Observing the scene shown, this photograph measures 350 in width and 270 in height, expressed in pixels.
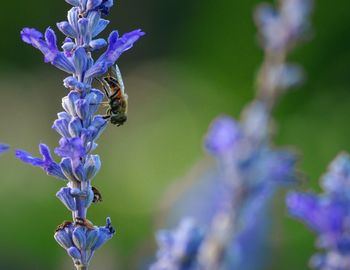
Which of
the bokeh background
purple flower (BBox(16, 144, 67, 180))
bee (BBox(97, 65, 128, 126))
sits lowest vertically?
purple flower (BBox(16, 144, 67, 180))

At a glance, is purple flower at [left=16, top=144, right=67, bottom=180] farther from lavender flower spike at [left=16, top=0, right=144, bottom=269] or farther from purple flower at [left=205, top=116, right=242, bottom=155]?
purple flower at [left=205, top=116, right=242, bottom=155]

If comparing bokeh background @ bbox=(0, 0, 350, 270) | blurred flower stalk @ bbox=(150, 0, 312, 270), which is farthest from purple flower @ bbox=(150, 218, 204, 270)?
bokeh background @ bbox=(0, 0, 350, 270)

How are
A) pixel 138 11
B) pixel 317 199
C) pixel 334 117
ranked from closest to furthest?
pixel 317 199, pixel 334 117, pixel 138 11

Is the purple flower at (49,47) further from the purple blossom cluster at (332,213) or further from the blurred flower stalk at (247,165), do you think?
the purple blossom cluster at (332,213)

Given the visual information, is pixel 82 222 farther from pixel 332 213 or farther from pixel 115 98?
pixel 332 213

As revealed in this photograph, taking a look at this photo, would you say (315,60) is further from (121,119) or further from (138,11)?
(121,119)

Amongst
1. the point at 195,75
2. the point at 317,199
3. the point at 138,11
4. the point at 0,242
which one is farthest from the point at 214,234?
the point at 138,11
